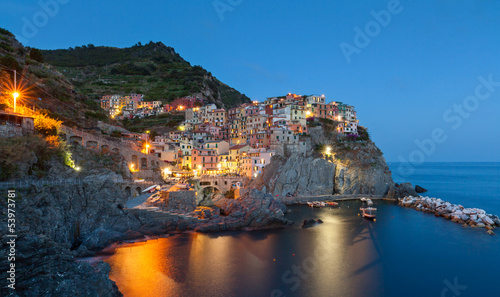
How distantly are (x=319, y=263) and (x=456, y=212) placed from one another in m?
24.0

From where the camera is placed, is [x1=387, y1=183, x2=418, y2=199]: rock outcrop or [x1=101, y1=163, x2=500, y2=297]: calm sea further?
[x1=387, y1=183, x2=418, y2=199]: rock outcrop

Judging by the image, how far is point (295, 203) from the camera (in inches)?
1752

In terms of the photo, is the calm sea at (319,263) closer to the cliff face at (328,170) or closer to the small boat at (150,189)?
the small boat at (150,189)

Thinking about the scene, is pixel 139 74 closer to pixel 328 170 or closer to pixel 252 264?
pixel 328 170

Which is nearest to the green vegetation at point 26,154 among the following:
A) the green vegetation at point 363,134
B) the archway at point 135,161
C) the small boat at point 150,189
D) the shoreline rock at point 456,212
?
the small boat at point 150,189

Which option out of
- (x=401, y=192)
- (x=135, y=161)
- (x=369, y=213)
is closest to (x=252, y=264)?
(x=369, y=213)

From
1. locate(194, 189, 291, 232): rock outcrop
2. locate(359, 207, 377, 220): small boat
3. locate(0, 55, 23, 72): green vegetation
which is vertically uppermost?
locate(0, 55, 23, 72): green vegetation

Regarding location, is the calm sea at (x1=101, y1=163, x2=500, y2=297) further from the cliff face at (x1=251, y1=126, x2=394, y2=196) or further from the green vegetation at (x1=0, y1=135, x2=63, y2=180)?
the cliff face at (x1=251, y1=126, x2=394, y2=196)

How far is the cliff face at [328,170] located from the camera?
45281 millimetres

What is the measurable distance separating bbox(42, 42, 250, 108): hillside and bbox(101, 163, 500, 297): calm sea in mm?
65222

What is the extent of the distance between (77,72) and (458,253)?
397ft

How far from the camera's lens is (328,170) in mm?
48219

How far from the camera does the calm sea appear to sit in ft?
58.5

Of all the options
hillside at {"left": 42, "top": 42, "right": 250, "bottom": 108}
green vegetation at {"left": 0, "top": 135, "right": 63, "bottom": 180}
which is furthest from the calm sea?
hillside at {"left": 42, "top": 42, "right": 250, "bottom": 108}
